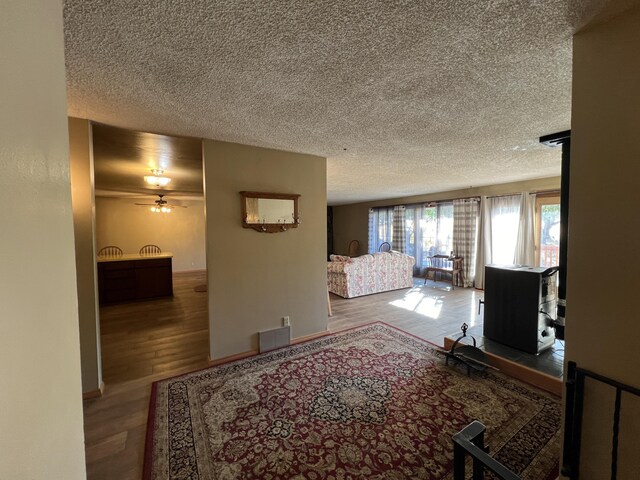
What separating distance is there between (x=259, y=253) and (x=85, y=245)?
4.95 feet

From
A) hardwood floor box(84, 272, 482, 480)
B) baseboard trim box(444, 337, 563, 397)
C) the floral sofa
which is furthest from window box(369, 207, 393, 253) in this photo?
baseboard trim box(444, 337, 563, 397)

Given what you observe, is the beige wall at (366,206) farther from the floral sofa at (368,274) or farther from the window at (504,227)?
the floral sofa at (368,274)

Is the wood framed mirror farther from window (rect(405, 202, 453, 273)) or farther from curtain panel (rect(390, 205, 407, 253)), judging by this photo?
curtain panel (rect(390, 205, 407, 253))

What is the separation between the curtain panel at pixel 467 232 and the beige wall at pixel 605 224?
17.0 ft

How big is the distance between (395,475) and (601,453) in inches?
38.4

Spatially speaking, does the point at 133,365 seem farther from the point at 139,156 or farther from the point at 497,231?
the point at 497,231

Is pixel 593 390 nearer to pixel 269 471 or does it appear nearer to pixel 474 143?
pixel 269 471

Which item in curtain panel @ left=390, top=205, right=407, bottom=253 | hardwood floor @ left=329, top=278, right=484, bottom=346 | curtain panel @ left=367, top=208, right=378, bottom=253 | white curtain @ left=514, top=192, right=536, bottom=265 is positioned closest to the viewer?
hardwood floor @ left=329, top=278, right=484, bottom=346

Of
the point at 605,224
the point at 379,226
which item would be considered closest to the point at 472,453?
the point at 605,224

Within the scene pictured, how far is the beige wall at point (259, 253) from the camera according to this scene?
271cm

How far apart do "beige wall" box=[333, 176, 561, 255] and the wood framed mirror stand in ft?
15.4

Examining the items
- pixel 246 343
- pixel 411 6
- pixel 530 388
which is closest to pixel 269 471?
pixel 246 343

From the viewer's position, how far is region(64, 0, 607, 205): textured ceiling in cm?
109

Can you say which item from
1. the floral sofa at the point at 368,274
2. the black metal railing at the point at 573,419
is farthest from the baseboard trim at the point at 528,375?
the floral sofa at the point at 368,274
